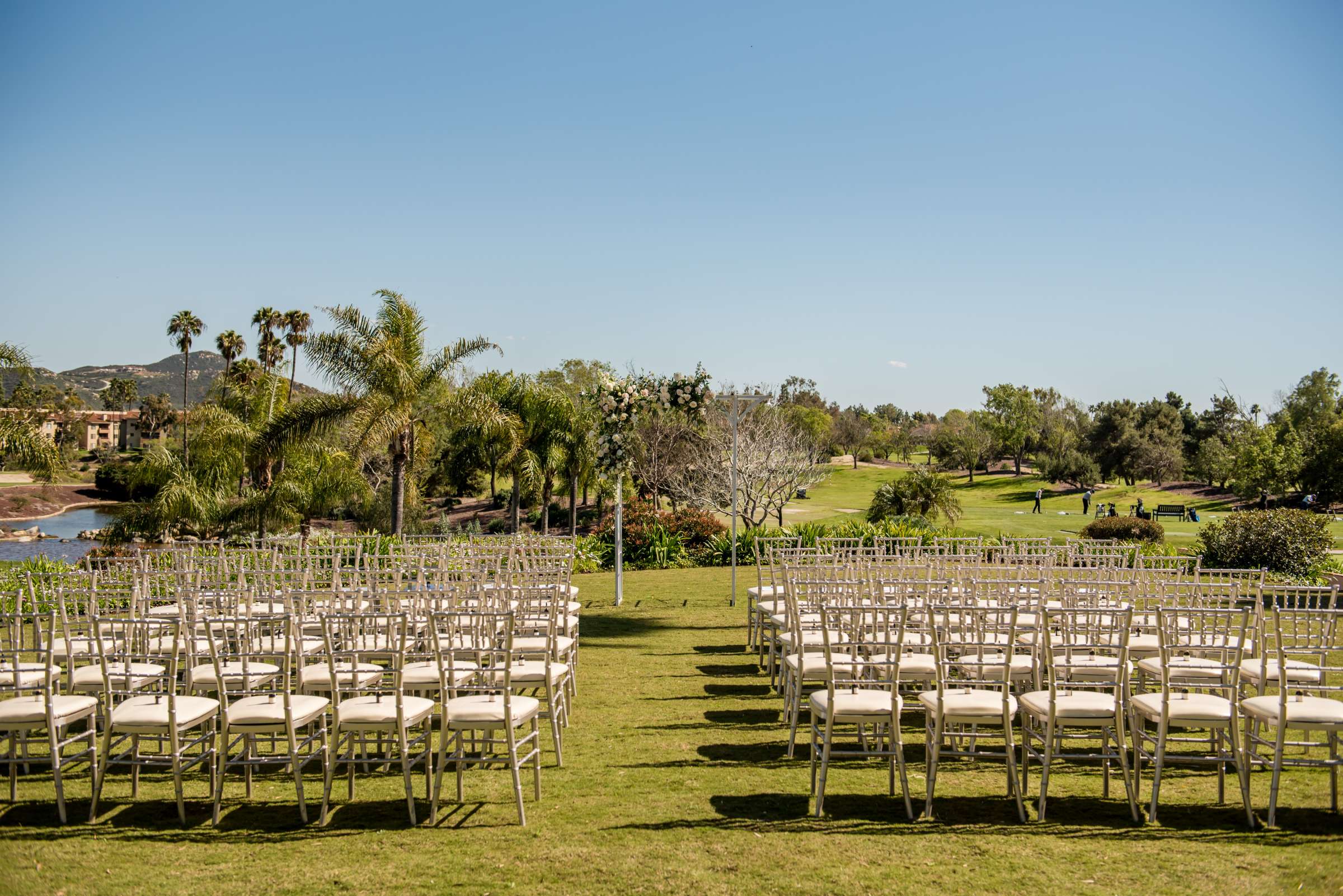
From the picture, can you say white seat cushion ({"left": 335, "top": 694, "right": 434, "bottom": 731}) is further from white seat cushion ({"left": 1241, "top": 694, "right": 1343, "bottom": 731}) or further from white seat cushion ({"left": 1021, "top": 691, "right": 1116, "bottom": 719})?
white seat cushion ({"left": 1241, "top": 694, "right": 1343, "bottom": 731})

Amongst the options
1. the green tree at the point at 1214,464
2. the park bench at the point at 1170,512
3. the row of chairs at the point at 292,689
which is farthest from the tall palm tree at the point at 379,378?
the green tree at the point at 1214,464

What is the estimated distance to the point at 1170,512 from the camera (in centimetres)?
3772

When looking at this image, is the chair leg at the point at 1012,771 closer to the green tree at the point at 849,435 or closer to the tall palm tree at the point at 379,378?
the tall palm tree at the point at 379,378

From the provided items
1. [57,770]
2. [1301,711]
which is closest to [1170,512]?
[1301,711]

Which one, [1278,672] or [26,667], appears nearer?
[1278,672]

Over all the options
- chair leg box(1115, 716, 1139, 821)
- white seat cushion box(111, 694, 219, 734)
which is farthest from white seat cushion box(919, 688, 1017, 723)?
white seat cushion box(111, 694, 219, 734)

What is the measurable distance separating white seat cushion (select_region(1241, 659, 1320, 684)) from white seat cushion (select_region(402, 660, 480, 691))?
5.02 metres

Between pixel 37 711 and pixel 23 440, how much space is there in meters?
15.1

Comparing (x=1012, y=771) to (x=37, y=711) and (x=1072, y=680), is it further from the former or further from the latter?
(x=37, y=711)

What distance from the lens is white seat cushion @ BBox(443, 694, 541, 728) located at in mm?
5402

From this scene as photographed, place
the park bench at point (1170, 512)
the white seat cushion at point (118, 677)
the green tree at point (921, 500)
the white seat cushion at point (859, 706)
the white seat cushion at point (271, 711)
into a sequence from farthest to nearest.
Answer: the park bench at point (1170, 512)
the green tree at point (921, 500)
the white seat cushion at point (118, 677)
the white seat cushion at point (859, 706)
the white seat cushion at point (271, 711)

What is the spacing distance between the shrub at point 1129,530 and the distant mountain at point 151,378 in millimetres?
90724

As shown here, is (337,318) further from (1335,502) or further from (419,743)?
(1335,502)

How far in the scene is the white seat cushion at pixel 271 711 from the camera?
5.36 meters
